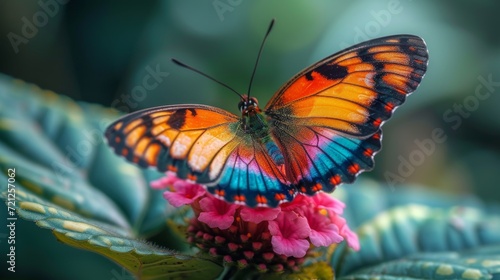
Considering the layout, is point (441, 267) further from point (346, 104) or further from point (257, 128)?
point (257, 128)

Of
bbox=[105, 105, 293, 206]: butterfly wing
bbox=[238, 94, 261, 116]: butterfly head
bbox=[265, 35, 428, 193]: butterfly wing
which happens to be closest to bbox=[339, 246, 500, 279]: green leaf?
bbox=[265, 35, 428, 193]: butterfly wing

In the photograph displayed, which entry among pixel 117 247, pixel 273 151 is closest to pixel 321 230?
pixel 273 151

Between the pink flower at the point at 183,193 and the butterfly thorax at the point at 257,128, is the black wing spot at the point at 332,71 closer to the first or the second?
the butterfly thorax at the point at 257,128

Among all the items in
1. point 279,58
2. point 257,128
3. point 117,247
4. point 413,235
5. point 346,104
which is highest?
point 279,58

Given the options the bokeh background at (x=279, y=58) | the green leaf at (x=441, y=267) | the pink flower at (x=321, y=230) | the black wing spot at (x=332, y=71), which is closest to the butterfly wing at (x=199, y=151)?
the pink flower at (x=321, y=230)

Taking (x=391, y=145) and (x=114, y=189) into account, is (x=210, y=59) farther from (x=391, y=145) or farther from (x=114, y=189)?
(x=114, y=189)

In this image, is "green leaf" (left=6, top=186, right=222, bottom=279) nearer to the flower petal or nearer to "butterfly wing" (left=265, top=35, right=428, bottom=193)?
the flower petal

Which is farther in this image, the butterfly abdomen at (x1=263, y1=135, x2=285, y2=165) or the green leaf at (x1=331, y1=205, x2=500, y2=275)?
the green leaf at (x1=331, y1=205, x2=500, y2=275)
